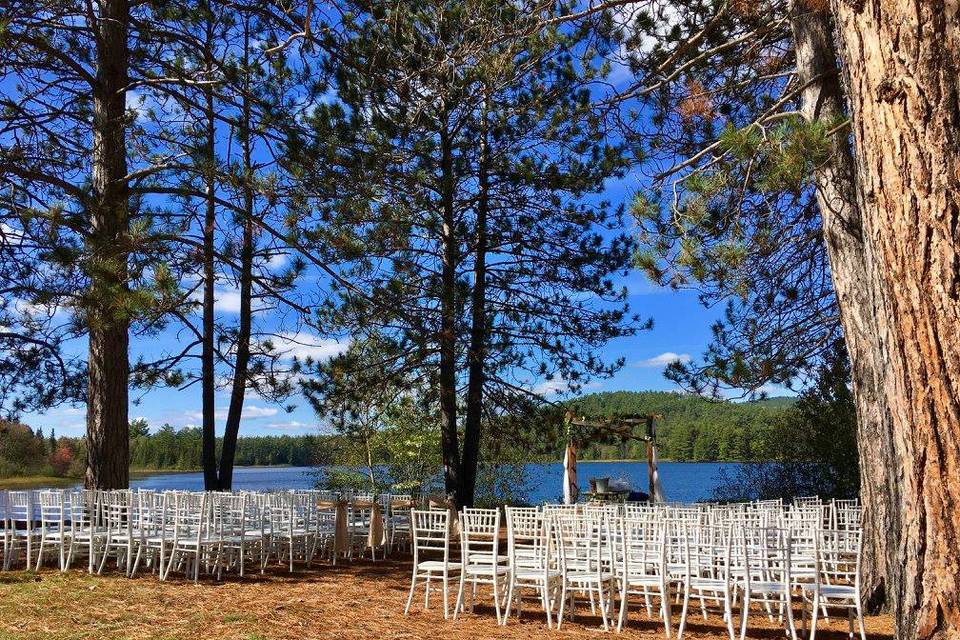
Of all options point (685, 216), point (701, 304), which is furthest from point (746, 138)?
point (701, 304)

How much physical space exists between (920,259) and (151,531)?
762 cm

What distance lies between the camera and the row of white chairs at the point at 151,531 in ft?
27.0

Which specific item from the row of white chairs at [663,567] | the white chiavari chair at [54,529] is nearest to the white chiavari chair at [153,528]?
the white chiavari chair at [54,529]

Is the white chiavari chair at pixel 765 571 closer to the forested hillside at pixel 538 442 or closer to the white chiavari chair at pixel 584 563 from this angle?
the white chiavari chair at pixel 584 563

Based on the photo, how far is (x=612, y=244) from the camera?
14398 millimetres

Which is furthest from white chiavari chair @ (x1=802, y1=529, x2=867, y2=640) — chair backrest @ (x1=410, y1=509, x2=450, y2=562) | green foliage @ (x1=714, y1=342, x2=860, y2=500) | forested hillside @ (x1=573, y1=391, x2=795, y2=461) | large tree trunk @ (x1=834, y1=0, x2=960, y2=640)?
forested hillside @ (x1=573, y1=391, x2=795, y2=461)

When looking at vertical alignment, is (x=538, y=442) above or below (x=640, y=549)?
above

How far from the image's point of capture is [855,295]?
7.04m

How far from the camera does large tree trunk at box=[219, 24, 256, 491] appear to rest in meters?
9.90

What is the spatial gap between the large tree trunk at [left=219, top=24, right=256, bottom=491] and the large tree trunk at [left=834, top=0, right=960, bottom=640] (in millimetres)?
7159

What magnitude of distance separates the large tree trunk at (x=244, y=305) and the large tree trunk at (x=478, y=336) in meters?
3.63

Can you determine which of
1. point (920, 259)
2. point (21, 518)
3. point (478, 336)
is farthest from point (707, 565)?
point (478, 336)

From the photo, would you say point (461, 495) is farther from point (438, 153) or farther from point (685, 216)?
point (685, 216)

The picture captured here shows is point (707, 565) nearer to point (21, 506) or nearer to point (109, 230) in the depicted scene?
point (21, 506)
